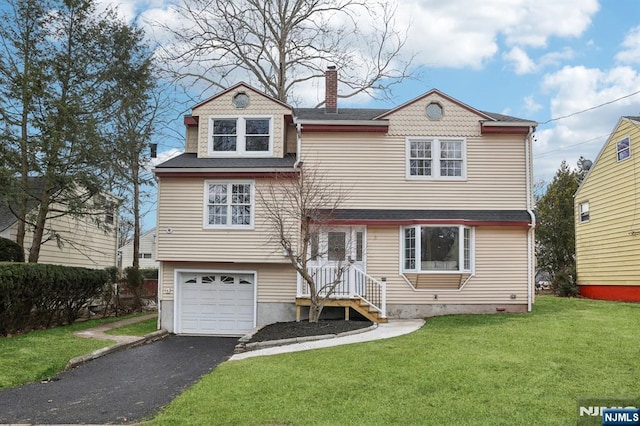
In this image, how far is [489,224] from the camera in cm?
1636

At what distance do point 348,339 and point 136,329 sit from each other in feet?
24.7

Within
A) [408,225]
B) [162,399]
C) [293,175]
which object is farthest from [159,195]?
[162,399]

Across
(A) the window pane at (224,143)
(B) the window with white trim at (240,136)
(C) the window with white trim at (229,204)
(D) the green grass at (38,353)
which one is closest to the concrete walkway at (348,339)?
(D) the green grass at (38,353)

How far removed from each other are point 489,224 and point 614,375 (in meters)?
8.66

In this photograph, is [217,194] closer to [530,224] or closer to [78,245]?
[530,224]

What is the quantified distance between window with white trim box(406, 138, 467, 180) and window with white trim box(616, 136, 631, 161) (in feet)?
25.3

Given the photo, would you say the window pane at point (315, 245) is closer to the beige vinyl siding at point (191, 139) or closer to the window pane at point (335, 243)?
the window pane at point (335, 243)

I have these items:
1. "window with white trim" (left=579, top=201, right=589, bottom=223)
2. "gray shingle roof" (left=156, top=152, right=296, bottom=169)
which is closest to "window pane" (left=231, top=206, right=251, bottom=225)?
"gray shingle roof" (left=156, top=152, right=296, bottom=169)

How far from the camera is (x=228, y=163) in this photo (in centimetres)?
1698

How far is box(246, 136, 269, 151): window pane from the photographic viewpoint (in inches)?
703

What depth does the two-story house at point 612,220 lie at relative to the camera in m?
20.2

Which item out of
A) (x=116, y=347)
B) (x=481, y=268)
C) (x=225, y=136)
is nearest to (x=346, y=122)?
(x=225, y=136)

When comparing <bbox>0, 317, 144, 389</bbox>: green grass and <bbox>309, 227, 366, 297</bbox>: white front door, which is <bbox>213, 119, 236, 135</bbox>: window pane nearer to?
<bbox>309, 227, 366, 297</bbox>: white front door

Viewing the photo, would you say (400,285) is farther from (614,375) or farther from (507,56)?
(614,375)
